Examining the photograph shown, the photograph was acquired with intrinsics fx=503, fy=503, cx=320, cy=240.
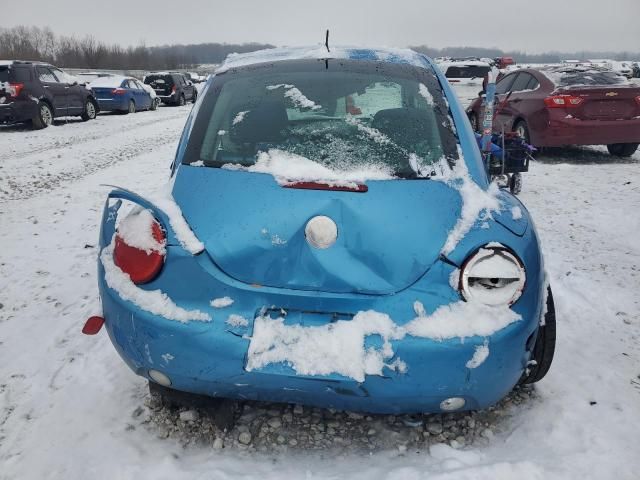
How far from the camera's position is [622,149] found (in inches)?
342

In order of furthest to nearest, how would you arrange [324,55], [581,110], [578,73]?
[578,73], [581,110], [324,55]

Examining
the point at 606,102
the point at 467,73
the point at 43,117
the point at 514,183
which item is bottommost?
the point at 514,183

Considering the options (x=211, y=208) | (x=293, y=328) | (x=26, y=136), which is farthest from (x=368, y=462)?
(x=26, y=136)

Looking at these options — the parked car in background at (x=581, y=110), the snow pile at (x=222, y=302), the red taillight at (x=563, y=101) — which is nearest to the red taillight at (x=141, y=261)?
the snow pile at (x=222, y=302)

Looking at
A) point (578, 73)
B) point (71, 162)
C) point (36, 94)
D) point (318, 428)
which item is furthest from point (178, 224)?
point (36, 94)

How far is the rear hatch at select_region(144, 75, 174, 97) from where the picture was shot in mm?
23094

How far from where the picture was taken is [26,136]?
36.6ft

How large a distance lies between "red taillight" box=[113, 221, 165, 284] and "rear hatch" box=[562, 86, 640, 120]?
7550 millimetres

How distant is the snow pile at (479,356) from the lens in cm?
174

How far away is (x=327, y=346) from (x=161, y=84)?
23.8m

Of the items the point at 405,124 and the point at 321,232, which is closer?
the point at 321,232

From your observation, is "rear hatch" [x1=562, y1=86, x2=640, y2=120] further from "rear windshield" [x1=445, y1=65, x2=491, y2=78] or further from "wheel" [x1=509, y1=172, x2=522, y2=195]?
"rear windshield" [x1=445, y1=65, x2=491, y2=78]

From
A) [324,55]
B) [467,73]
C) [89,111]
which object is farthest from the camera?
[467,73]

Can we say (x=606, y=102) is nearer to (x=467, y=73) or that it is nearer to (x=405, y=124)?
(x=405, y=124)
